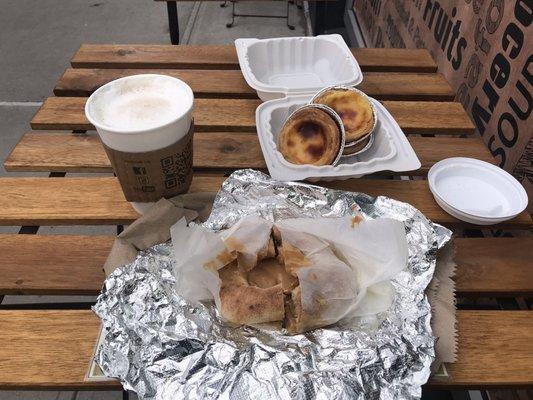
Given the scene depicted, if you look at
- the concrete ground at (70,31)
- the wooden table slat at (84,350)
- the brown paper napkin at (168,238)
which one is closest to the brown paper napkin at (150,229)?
the brown paper napkin at (168,238)

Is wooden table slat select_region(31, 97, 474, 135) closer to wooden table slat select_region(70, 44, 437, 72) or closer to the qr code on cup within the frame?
wooden table slat select_region(70, 44, 437, 72)

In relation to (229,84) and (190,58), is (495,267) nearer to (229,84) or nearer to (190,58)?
(229,84)

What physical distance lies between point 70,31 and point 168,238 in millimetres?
3203

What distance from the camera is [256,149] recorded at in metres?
1.24

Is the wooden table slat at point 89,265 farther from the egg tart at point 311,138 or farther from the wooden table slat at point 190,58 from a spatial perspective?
the wooden table slat at point 190,58

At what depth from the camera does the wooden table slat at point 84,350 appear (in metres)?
0.76

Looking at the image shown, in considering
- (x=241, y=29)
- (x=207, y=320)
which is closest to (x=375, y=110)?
(x=207, y=320)

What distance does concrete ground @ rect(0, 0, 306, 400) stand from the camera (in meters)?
2.83

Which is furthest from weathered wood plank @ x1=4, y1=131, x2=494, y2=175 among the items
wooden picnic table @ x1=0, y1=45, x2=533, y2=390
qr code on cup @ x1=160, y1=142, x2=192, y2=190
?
qr code on cup @ x1=160, y1=142, x2=192, y2=190

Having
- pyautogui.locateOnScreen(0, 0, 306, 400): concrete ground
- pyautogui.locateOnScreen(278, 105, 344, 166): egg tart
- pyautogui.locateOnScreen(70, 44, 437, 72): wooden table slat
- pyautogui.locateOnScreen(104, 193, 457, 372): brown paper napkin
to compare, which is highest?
pyautogui.locateOnScreen(278, 105, 344, 166): egg tart

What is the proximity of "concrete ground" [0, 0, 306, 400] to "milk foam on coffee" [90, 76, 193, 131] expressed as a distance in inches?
75.8

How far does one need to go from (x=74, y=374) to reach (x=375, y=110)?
2.97ft

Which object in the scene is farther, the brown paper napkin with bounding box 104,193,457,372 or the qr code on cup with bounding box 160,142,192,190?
the qr code on cup with bounding box 160,142,192,190

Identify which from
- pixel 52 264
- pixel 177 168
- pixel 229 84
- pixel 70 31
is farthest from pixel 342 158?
pixel 70 31
